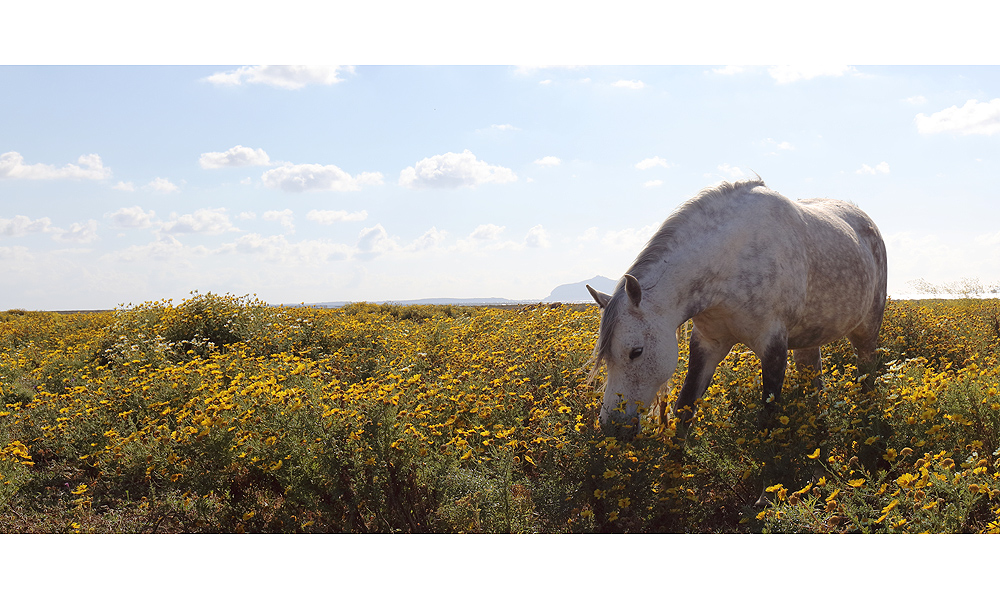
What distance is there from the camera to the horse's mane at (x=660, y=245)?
3.48m

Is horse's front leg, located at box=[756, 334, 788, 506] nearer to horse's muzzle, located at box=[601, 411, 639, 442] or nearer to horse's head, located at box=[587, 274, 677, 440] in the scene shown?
horse's head, located at box=[587, 274, 677, 440]

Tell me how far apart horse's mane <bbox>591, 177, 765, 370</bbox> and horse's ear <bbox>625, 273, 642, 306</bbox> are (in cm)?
6

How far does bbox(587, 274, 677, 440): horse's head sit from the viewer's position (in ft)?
11.4

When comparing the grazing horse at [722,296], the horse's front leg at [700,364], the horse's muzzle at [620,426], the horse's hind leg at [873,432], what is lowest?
the horse's hind leg at [873,432]

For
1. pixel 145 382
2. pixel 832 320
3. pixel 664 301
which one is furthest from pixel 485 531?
pixel 145 382

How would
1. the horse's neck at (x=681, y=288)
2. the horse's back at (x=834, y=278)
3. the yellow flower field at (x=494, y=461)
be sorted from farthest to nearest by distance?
the horse's back at (x=834, y=278) → the horse's neck at (x=681, y=288) → the yellow flower field at (x=494, y=461)

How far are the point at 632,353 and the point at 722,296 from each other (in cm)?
82

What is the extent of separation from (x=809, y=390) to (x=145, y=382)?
17.2 feet

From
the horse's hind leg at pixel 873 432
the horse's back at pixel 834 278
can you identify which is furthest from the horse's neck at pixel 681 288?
the horse's hind leg at pixel 873 432

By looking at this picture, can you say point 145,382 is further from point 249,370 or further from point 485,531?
point 485,531

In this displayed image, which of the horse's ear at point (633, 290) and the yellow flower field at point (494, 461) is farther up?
the horse's ear at point (633, 290)

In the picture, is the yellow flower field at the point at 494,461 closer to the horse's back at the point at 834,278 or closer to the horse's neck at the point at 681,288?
the horse's back at the point at 834,278

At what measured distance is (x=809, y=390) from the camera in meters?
3.96

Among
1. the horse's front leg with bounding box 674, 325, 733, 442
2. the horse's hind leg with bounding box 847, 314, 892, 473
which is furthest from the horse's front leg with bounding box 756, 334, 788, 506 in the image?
the horse's hind leg with bounding box 847, 314, 892, 473
